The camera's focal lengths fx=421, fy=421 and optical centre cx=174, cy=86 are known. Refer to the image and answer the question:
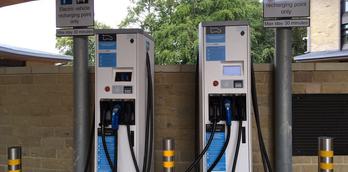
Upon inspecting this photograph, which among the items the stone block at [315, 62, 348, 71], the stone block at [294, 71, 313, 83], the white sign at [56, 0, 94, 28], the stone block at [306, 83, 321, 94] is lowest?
the stone block at [306, 83, 321, 94]

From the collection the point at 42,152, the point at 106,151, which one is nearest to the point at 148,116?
the point at 106,151

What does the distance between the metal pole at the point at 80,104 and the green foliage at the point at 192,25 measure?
13182mm

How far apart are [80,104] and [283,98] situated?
2371 millimetres

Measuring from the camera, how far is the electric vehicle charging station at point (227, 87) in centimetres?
427

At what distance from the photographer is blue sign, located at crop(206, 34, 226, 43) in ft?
14.1

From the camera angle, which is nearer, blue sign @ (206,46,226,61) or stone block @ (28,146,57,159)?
blue sign @ (206,46,226,61)

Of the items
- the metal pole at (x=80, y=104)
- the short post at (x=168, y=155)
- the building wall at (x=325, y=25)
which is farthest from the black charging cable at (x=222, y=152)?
the building wall at (x=325, y=25)

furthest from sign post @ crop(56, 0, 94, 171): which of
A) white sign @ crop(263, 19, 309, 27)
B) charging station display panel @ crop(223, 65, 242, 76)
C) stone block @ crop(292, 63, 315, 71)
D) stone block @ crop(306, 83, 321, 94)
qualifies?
stone block @ crop(306, 83, 321, 94)

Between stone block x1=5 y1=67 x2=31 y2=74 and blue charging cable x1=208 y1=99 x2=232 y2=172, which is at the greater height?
stone block x1=5 y1=67 x2=31 y2=74

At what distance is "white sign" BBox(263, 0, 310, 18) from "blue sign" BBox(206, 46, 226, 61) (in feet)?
2.61

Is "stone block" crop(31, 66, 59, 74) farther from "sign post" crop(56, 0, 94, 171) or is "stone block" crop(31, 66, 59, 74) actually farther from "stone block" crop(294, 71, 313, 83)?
"stone block" crop(294, 71, 313, 83)

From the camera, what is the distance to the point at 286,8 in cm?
466

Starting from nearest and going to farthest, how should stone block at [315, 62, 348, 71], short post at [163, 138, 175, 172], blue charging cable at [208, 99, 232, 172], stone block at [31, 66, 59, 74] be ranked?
short post at [163, 138, 175, 172] → blue charging cable at [208, 99, 232, 172] → stone block at [315, 62, 348, 71] → stone block at [31, 66, 59, 74]

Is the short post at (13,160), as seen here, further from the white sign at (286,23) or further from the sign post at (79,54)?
the white sign at (286,23)
